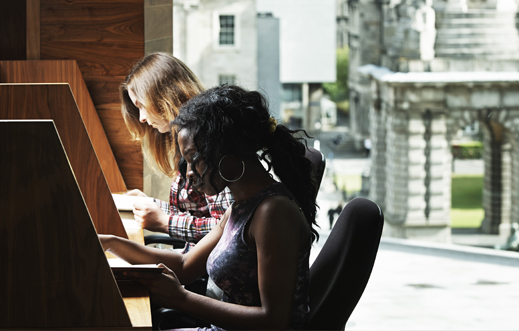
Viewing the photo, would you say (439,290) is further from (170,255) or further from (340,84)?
(340,84)

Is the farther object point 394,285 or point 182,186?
point 394,285

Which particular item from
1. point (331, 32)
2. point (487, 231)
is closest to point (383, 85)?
point (487, 231)

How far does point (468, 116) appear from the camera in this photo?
14609 mm

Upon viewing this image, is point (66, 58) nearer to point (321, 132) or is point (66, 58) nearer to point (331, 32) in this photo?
point (331, 32)

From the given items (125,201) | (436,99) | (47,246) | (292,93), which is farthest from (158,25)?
(292,93)

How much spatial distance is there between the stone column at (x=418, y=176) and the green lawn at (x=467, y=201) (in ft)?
12.3

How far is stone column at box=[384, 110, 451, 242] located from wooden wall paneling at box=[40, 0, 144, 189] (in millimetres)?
12569

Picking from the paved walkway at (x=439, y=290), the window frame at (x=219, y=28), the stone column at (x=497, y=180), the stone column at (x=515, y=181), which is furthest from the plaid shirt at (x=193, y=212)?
the window frame at (x=219, y=28)

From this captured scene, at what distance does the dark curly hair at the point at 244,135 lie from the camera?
54.4 inches

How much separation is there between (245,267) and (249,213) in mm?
104

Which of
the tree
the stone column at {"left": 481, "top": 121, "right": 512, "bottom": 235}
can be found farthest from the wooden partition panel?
the tree

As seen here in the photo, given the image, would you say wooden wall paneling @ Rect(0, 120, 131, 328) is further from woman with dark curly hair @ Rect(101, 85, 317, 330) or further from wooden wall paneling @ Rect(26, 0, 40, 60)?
wooden wall paneling @ Rect(26, 0, 40, 60)

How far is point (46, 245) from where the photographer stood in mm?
1194

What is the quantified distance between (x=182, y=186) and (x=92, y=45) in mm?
895
